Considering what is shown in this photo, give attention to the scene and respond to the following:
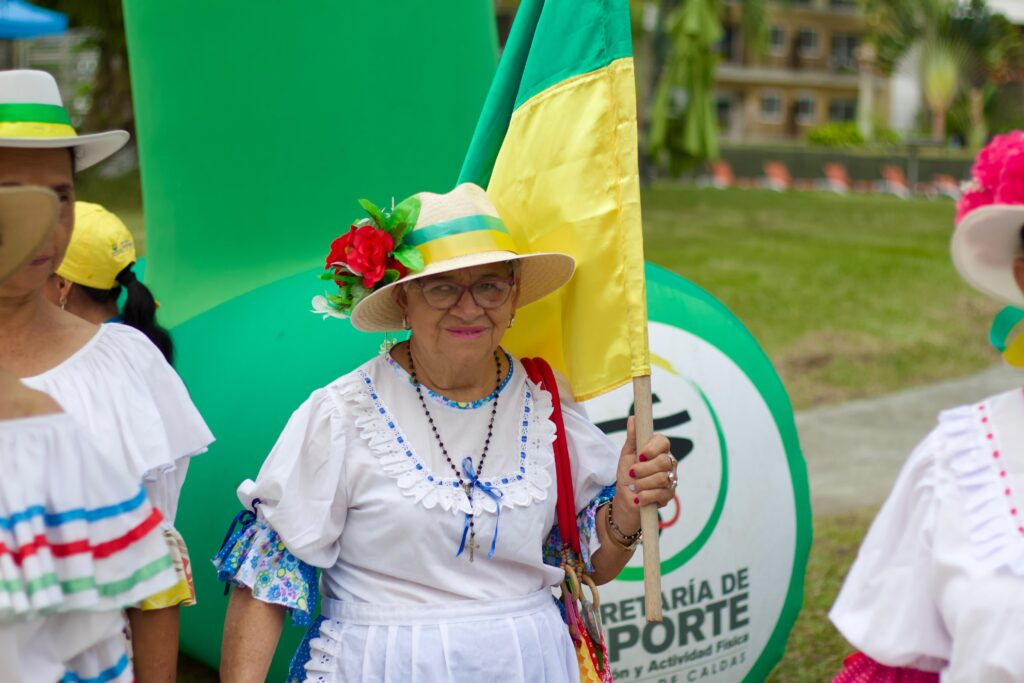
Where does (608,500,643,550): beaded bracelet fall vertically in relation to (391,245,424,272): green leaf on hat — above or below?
below

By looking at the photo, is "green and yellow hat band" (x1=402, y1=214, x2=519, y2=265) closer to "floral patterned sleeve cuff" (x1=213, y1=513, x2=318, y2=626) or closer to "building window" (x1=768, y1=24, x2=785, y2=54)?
"floral patterned sleeve cuff" (x1=213, y1=513, x2=318, y2=626)

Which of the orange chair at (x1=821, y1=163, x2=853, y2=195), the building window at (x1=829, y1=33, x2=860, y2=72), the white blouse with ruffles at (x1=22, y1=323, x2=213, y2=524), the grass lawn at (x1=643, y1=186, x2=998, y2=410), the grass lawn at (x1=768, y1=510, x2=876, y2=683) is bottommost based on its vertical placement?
the orange chair at (x1=821, y1=163, x2=853, y2=195)

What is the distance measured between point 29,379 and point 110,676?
564mm

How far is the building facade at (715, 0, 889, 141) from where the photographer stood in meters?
52.0

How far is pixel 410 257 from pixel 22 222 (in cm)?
93

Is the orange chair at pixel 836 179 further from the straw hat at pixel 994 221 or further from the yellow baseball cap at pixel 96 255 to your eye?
the straw hat at pixel 994 221

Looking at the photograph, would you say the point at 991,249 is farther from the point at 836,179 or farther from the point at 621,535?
the point at 836,179

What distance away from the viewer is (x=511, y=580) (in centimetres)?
282

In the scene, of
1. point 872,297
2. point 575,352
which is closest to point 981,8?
point 872,297

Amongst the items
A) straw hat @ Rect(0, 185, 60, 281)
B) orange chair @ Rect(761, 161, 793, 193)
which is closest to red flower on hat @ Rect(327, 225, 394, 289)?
straw hat @ Rect(0, 185, 60, 281)

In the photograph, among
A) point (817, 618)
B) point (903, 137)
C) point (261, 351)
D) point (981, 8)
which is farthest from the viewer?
point (903, 137)

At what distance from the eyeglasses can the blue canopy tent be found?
1222 cm

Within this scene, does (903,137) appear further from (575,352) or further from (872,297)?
(575,352)

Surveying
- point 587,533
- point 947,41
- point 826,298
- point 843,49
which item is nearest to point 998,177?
point 587,533
